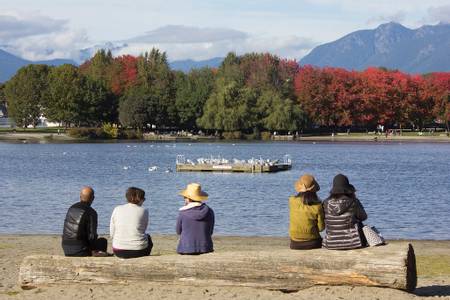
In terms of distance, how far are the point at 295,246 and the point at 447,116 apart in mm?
126601

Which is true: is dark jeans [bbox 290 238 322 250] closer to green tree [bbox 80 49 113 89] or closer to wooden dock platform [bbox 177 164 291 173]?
wooden dock platform [bbox 177 164 291 173]

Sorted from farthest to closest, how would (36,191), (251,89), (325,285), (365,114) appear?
(365,114), (251,89), (36,191), (325,285)

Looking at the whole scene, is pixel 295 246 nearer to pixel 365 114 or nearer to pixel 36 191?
pixel 36 191

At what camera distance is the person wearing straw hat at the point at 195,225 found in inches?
527

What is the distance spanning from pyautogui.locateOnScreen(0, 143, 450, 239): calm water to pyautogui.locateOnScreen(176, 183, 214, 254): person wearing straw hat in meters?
14.7

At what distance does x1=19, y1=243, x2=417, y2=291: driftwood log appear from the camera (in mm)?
12742

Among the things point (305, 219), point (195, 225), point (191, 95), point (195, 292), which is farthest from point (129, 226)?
point (191, 95)

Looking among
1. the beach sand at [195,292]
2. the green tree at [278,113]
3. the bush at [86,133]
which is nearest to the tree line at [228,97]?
the green tree at [278,113]

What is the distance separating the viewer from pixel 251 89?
12562 cm

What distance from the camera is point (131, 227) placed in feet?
44.0

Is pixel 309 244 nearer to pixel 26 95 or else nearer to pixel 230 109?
pixel 230 109

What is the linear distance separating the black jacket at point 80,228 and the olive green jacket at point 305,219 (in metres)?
3.19

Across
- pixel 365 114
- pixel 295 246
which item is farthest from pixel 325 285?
pixel 365 114

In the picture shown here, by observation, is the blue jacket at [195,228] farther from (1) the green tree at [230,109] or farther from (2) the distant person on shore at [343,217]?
(1) the green tree at [230,109]
